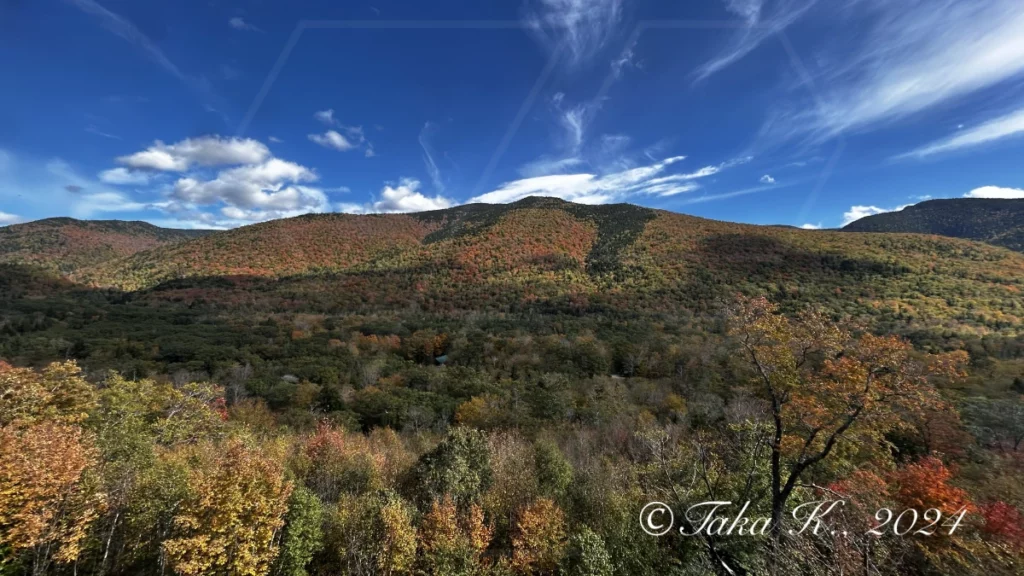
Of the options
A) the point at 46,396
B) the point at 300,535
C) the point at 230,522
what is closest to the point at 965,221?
the point at 300,535

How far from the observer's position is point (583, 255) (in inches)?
4599

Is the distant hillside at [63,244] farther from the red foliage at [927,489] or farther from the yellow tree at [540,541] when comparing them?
the red foliage at [927,489]

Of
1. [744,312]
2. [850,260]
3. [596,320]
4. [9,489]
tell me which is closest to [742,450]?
[744,312]

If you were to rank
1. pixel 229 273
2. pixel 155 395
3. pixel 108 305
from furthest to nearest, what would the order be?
pixel 229 273 → pixel 108 305 → pixel 155 395

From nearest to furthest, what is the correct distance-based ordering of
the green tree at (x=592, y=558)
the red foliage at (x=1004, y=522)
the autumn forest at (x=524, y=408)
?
the red foliage at (x=1004, y=522), the autumn forest at (x=524, y=408), the green tree at (x=592, y=558)

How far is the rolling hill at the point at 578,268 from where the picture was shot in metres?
74.9

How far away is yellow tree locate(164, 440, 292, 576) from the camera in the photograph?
41.7 ft

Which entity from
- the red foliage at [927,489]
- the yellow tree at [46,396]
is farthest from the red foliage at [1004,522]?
the yellow tree at [46,396]

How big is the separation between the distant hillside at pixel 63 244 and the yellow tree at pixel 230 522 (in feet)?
548

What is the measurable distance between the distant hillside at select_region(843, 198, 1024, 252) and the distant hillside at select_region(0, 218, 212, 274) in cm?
27061

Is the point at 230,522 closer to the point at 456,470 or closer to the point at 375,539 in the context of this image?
the point at 375,539

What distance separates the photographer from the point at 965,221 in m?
121

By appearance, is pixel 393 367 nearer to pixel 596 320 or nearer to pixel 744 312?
pixel 596 320

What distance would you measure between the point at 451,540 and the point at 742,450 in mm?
13441
